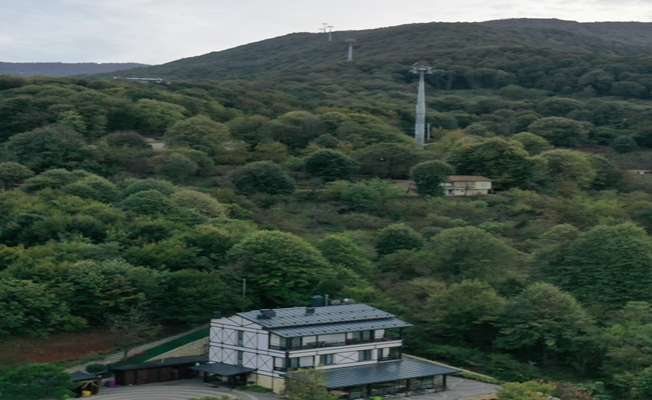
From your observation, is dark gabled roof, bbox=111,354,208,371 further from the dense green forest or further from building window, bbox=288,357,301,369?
building window, bbox=288,357,301,369

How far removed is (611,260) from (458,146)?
106 ft

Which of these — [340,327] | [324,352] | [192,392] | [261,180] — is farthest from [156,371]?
[261,180]

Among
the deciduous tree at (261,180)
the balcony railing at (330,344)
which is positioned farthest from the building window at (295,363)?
the deciduous tree at (261,180)

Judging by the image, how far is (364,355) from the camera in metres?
32.0

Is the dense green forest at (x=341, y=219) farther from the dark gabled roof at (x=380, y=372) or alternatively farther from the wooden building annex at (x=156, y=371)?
the wooden building annex at (x=156, y=371)

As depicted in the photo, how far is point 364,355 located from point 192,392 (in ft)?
18.1

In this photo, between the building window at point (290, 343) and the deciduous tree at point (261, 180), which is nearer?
the building window at point (290, 343)

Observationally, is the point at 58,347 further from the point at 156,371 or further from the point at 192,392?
the point at 192,392

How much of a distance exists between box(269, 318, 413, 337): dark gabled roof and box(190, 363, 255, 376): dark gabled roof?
1570mm

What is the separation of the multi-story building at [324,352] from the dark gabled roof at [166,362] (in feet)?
1.96

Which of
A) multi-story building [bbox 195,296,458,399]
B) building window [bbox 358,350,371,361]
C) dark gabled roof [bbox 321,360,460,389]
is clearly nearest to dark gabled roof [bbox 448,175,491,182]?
multi-story building [bbox 195,296,458,399]

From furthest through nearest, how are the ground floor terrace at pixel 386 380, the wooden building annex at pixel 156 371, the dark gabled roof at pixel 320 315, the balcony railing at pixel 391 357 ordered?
1. the balcony railing at pixel 391 357
2. the dark gabled roof at pixel 320 315
3. the wooden building annex at pixel 156 371
4. the ground floor terrace at pixel 386 380

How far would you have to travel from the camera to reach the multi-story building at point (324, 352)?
3028 cm

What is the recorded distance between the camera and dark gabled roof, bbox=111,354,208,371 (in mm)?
31078
